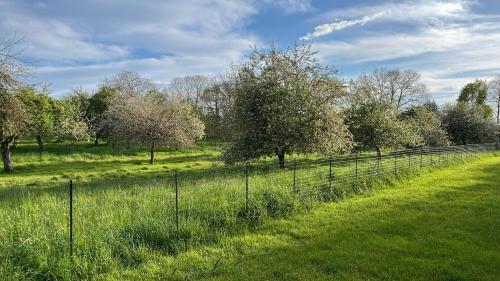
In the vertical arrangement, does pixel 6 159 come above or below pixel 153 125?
below

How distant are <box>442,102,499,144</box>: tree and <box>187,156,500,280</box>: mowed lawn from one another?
41.4 metres

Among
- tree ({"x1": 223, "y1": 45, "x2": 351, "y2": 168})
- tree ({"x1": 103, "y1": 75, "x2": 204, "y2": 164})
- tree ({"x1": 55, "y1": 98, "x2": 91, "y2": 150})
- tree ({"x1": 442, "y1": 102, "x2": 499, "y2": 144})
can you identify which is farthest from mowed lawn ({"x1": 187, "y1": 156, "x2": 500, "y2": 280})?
tree ({"x1": 442, "y1": 102, "x2": 499, "y2": 144})

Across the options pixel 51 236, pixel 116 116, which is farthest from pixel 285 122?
pixel 116 116

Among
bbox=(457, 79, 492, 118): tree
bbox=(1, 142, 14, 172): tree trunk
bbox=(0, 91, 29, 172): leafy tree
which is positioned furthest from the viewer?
bbox=(457, 79, 492, 118): tree

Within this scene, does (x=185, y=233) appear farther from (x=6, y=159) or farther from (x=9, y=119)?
(x=6, y=159)

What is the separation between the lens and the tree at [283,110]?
18.0 metres

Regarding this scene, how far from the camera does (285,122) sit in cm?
1770

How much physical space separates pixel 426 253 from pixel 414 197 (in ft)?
19.3

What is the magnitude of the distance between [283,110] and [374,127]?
11899mm

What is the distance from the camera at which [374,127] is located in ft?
89.1

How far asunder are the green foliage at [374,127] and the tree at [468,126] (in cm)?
2371

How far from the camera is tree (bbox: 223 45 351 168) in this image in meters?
18.0

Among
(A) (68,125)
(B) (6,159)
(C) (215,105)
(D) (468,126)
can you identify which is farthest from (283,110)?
(C) (215,105)

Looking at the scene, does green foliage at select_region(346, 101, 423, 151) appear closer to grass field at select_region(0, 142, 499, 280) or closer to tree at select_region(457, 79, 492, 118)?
grass field at select_region(0, 142, 499, 280)
